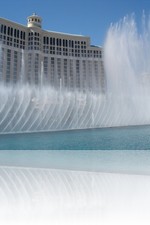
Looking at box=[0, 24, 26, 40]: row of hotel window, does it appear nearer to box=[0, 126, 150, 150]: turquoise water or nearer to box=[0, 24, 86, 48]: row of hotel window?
box=[0, 24, 86, 48]: row of hotel window

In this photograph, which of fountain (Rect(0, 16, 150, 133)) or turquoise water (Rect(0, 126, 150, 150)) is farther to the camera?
fountain (Rect(0, 16, 150, 133))

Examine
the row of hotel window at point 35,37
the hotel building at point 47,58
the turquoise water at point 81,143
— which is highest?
the row of hotel window at point 35,37

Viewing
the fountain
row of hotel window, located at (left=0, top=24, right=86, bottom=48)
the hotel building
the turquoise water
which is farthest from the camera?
row of hotel window, located at (left=0, top=24, right=86, bottom=48)

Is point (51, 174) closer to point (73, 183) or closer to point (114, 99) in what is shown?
point (73, 183)

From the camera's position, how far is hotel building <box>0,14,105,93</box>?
179ft

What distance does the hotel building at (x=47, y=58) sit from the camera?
54.6m

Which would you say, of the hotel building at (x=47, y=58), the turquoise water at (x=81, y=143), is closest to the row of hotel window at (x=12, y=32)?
the hotel building at (x=47, y=58)

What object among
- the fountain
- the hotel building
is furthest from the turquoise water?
the hotel building

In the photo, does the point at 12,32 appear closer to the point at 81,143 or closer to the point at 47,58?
the point at 47,58

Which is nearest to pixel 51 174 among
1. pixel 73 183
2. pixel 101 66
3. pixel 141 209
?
pixel 73 183

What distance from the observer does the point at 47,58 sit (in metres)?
60.8

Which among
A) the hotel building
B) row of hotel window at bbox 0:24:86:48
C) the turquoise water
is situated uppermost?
row of hotel window at bbox 0:24:86:48

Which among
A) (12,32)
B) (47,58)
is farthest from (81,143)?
(47,58)

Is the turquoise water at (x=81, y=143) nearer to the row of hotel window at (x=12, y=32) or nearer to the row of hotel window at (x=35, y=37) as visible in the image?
the row of hotel window at (x=12, y=32)
